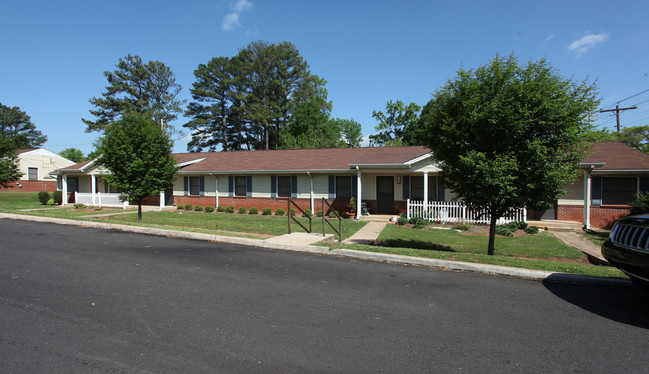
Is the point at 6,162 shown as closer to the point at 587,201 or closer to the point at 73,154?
the point at 587,201

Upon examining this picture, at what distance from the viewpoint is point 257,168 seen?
21.0 m

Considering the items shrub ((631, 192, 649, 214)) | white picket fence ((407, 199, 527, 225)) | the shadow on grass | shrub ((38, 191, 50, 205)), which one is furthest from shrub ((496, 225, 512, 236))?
shrub ((38, 191, 50, 205))

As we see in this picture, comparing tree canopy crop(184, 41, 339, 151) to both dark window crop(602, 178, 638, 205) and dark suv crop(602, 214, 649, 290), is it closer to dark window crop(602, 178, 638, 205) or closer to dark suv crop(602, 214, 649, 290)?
dark window crop(602, 178, 638, 205)

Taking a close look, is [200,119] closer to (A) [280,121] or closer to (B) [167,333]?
(A) [280,121]

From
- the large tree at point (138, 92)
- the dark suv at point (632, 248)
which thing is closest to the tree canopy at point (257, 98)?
the large tree at point (138, 92)

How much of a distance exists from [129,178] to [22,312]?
11.5 metres

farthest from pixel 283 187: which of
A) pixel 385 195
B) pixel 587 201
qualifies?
pixel 587 201

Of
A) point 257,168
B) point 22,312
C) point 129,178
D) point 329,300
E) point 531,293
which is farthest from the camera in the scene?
point 257,168

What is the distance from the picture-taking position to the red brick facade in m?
14.9

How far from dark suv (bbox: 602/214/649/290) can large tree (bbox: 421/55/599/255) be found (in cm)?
262

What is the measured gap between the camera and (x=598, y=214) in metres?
15.2

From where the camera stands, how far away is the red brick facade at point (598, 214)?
48.9ft

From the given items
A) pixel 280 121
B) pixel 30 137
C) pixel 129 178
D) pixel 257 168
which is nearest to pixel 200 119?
pixel 280 121

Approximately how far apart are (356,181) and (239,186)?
24.3ft
